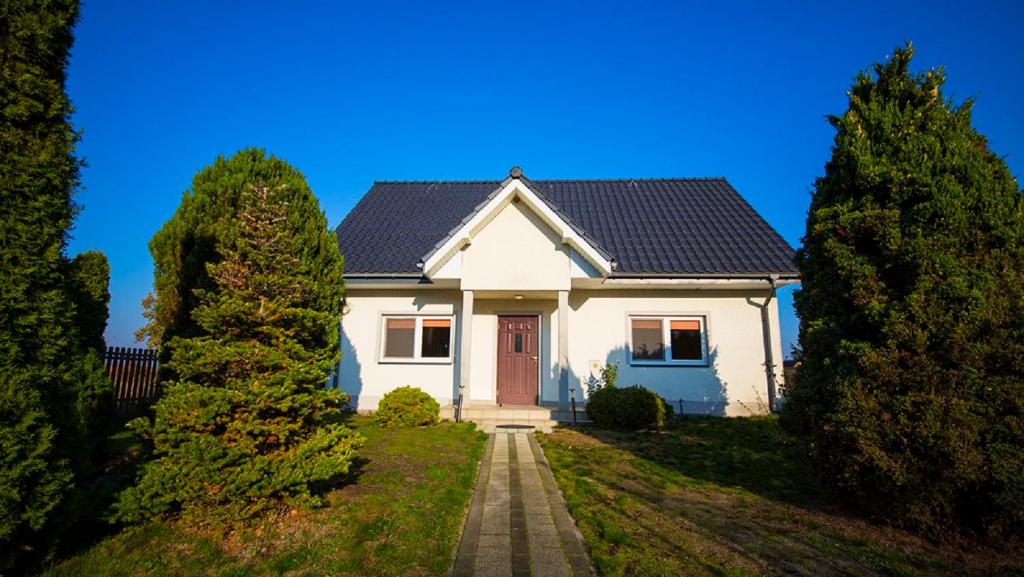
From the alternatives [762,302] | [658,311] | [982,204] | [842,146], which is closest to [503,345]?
[658,311]

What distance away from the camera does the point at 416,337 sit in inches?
521

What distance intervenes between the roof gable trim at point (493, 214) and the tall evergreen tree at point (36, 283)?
808cm

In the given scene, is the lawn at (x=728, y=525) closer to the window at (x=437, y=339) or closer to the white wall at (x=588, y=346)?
the white wall at (x=588, y=346)

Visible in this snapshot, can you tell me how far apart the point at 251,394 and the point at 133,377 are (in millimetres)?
7950

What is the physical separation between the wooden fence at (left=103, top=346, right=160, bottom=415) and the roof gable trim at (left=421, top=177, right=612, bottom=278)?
6.32m

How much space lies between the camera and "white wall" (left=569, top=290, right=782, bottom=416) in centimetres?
1235

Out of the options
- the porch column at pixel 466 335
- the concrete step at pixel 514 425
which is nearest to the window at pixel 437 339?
the porch column at pixel 466 335

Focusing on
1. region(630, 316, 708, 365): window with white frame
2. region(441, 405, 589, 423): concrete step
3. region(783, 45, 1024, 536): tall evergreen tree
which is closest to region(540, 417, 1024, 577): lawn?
region(783, 45, 1024, 536): tall evergreen tree

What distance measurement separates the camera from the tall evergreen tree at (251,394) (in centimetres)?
421

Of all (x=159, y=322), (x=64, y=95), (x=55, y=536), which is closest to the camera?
(x=55, y=536)

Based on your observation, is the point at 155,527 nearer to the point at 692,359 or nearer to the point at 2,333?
the point at 2,333

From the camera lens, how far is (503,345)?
1320 cm

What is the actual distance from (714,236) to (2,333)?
1502cm

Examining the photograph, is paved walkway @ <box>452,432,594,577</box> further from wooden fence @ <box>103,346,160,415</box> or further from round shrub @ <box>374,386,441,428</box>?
wooden fence @ <box>103,346,160,415</box>
